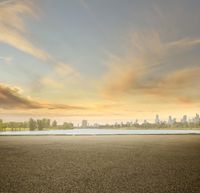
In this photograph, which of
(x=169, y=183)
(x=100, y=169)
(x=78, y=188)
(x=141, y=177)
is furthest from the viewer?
(x=100, y=169)

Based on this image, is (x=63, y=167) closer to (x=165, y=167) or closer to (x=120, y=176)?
(x=120, y=176)

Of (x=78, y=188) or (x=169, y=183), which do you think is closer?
(x=78, y=188)

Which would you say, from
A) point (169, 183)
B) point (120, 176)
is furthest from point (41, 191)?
point (169, 183)

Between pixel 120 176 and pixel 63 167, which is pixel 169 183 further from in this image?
pixel 63 167

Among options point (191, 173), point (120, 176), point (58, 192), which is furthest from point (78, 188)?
point (191, 173)

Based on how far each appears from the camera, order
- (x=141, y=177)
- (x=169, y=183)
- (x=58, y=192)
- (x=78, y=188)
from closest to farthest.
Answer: (x=58, y=192)
(x=78, y=188)
(x=169, y=183)
(x=141, y=177)

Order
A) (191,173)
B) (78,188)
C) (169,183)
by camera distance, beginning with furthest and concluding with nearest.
Result: (191,173)
(169,183)
(78,188)

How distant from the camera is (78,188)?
36.1 ft

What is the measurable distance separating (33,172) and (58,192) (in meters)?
4.87

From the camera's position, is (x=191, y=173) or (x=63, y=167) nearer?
(x=191, y=173)

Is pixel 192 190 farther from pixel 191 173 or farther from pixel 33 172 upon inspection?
pixel 33 172

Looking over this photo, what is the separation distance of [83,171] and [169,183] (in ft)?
16.7

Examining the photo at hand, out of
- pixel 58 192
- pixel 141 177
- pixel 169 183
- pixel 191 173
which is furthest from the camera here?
pixel 191 173

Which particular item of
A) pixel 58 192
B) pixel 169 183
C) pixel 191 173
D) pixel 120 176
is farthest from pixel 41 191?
pixel 191 173
